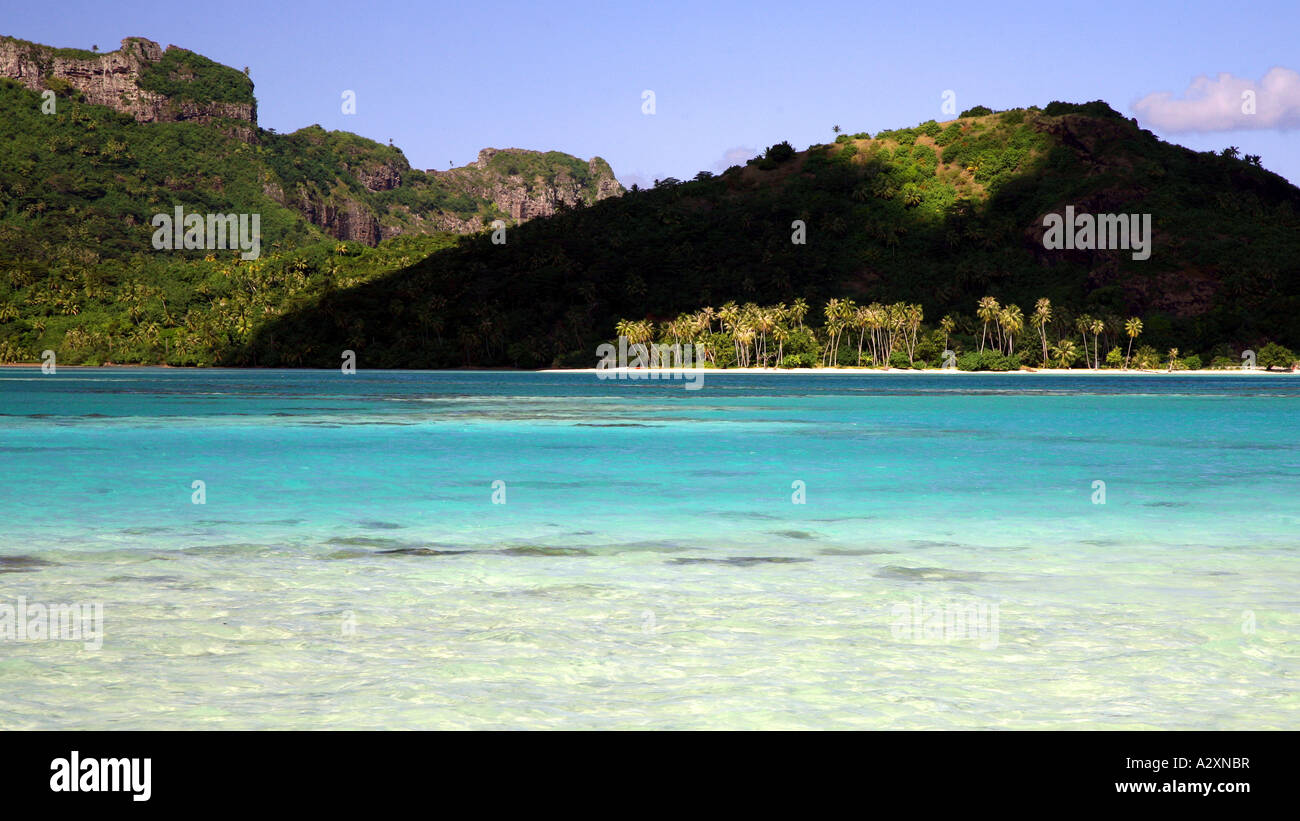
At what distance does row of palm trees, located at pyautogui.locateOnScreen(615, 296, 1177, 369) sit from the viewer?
16062 centimetres

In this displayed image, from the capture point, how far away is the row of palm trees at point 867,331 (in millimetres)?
160625

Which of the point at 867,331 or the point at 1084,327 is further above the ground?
the point at 867,331

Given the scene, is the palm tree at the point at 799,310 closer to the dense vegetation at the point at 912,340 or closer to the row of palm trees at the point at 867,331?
the row of palm trees at the point at 867,331

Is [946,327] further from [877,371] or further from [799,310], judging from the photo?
[799,310]

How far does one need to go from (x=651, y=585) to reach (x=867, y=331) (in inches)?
6328

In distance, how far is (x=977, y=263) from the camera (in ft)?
627

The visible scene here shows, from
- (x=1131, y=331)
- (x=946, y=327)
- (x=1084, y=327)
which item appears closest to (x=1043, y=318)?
(x=1084, y=327)

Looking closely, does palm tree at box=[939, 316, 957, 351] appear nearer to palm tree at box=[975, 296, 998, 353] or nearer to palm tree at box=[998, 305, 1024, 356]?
palm tree at box=[975, 296, 998, 353]

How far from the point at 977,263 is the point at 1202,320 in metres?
36.9

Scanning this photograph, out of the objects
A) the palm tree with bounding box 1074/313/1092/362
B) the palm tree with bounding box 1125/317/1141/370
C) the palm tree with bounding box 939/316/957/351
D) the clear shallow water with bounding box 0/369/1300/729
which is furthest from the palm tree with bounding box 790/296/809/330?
the clear shallow water with bounding box 0/369/1300/729

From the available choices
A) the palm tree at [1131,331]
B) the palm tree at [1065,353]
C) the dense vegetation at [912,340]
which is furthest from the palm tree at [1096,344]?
the palm tree at [1131,331]

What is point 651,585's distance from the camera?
14.1m
